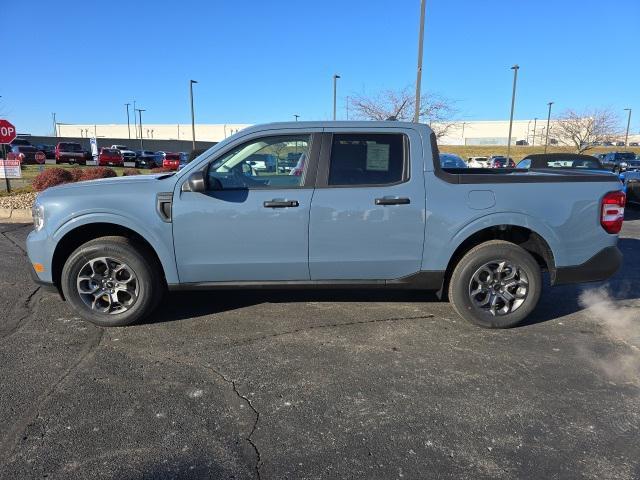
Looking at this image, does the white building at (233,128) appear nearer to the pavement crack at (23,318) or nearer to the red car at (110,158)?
the red car at (110,158)

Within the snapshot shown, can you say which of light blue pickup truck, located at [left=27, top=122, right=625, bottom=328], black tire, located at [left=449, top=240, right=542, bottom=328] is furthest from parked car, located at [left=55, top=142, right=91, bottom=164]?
black tire, located at [left=449, top=240, right=542, bottom=328]

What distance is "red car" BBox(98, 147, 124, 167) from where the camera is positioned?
37.4m

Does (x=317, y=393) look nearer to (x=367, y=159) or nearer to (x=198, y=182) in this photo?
(x=198, y=182)

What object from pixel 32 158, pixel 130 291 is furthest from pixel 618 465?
pixel 32 158

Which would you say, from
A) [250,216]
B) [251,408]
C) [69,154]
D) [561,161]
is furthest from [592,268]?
[69,154]

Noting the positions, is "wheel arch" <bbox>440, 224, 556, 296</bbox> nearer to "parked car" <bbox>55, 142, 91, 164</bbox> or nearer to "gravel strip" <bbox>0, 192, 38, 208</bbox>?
"gravel strip" <bbox>0, 192, 38, 208</bbox>

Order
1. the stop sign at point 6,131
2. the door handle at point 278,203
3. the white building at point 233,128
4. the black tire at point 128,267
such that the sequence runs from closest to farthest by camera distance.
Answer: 1. the door handle at point 278,203
2. the black tire at point 128,267
3. the stop sign at point 6,131
4. the white building at point 233,128

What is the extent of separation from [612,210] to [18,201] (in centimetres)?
1279

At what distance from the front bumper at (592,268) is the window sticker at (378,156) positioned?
1851mm

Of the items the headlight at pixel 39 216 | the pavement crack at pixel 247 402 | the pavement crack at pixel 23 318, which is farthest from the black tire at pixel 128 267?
the pavement crack at pixel 247 402

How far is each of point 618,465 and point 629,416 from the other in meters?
0.60

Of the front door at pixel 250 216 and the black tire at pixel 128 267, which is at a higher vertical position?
Result: the front door at pixel 250 216

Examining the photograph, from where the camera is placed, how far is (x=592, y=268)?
4254mm

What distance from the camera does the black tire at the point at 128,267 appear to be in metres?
4.11
